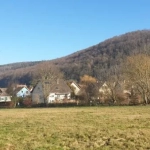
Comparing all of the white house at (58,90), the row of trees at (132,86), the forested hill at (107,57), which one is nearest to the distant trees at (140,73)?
the row of trees at (132,86)

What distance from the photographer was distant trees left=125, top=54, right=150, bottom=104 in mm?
60875

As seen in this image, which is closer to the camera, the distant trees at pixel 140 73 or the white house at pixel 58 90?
the distant trees at pixel 140 73

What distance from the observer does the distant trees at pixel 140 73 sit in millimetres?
60875

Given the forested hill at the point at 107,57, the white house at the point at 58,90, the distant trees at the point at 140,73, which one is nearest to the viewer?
the distant trees at the point at 140,73

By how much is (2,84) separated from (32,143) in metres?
189

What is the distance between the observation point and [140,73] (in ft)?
201

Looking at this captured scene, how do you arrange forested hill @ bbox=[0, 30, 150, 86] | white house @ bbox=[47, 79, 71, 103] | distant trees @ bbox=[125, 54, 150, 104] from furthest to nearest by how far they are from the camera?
forested hill @ bbox=[0, 30, 150, 86]
white house @ bbox=[47, 79, 71, 103]
distant trees @ bbox=[125, 54, 150, 104]

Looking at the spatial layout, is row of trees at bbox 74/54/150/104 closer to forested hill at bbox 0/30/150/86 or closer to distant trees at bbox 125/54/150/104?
distant trees at bbox 125/54/150/104

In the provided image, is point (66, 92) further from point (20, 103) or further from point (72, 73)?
point (72, 73)

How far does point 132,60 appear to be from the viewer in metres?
61.9

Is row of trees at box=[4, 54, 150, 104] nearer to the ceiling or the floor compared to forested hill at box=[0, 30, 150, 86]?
nearer to the floor

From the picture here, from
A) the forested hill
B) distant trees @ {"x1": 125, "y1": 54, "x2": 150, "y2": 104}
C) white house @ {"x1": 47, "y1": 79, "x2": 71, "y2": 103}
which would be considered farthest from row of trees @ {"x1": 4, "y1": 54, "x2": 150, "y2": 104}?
the forested hill

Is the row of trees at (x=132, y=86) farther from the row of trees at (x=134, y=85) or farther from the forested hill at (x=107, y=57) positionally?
the forested hill at (x=107, y=57)

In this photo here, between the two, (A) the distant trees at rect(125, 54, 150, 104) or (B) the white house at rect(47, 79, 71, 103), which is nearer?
(A) the distant trees at rect(125, 54, 150, 104)
